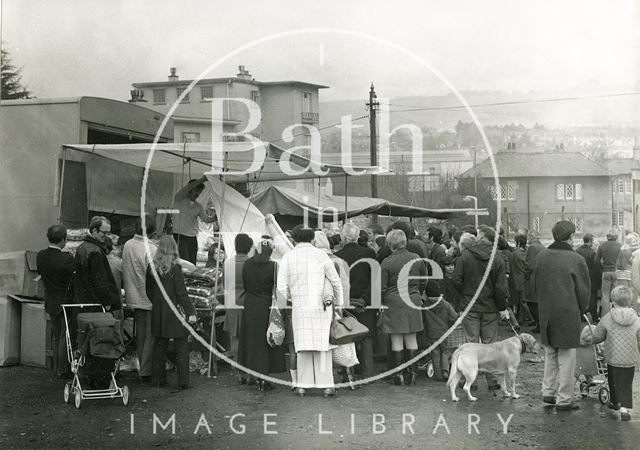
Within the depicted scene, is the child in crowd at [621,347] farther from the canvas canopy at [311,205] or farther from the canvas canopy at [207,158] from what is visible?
the canvas canopy at [311,205]

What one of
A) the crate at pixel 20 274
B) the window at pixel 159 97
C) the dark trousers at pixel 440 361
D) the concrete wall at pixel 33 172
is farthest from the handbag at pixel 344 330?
the window at pixel 159 97

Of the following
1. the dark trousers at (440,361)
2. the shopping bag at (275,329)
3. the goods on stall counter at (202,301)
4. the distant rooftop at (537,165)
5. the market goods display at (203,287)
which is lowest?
the dark trousers at (440,361)

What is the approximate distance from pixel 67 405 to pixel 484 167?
67.2 meters

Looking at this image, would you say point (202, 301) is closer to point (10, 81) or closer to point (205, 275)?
point (205, 275)

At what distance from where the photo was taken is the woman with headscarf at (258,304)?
8.70 meters

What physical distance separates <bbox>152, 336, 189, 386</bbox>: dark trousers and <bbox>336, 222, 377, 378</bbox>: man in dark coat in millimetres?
1956

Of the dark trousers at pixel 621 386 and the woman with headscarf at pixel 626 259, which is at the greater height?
the woman with headscarf at pixel 626 259

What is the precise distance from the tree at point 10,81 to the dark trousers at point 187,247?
308 centimetres

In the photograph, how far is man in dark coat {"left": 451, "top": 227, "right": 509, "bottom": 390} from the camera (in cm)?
868

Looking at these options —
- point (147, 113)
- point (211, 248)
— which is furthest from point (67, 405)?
point (147, 113)

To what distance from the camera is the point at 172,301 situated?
337 inches

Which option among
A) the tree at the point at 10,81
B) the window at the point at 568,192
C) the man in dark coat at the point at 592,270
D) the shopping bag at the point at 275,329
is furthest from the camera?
the window at the point at 568,192

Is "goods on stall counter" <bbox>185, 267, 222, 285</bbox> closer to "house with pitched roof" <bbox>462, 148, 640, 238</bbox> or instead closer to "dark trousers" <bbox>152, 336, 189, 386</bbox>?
"dark trousers" <bbox>152, 336, 189, 386</bbox>

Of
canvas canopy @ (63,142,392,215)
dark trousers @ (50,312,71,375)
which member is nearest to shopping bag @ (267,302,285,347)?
canvas canopy @ (63,142,392,215)
